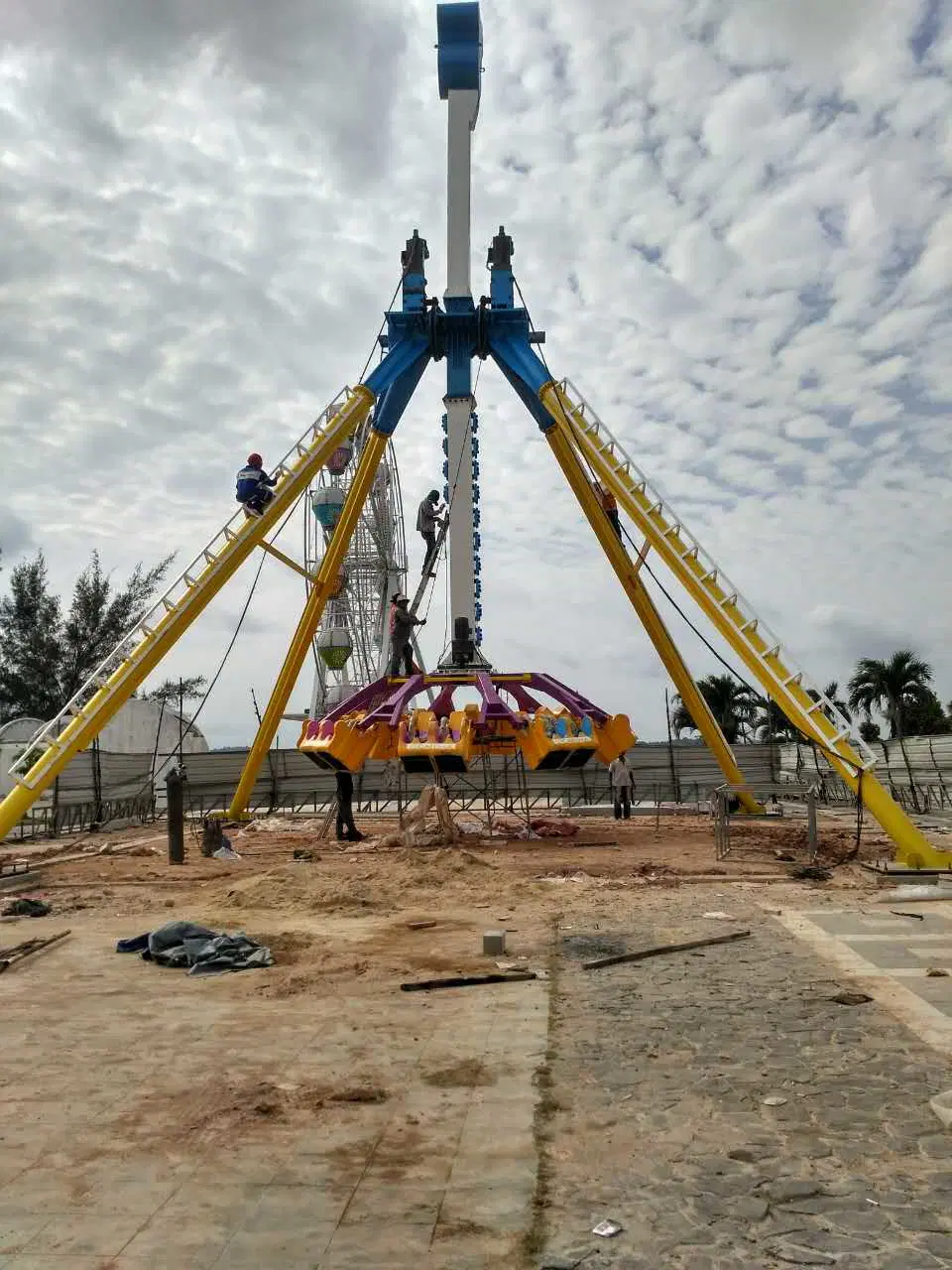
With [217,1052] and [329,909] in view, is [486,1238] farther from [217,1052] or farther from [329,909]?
[329,909]

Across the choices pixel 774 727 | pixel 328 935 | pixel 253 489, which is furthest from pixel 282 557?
pixel 774 727

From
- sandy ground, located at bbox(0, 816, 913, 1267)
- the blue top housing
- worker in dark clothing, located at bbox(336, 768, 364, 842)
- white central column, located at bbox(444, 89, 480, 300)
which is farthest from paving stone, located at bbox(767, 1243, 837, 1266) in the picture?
the blue top housing

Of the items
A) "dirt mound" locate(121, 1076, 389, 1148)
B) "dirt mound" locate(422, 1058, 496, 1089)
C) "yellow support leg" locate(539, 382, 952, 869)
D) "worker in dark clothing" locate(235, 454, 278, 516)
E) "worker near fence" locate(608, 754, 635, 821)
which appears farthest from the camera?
"worker near fence" locate(608, 754, 635, 821)

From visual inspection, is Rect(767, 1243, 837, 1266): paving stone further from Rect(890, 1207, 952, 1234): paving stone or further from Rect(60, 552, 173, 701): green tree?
Rect(60, 552, 173, 701): green tree

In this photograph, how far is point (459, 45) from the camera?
76.4ft

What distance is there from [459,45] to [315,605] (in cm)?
1393

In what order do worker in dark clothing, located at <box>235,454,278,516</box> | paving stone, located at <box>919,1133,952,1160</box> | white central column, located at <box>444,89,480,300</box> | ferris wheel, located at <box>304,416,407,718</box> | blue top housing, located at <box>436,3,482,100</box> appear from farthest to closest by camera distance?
ferris wheel, located at <box>304,416,407,718</box>
white central column, located at <box>444,89,480,300</box>
blue top housing, located at <box>436,3,482,100</box>
worker in dark clothing, located at <box>235,454,278,516</box>
paving stone, located at <box>919,1133,952,1160</box>

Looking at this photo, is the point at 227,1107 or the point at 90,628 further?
the point at 90,628

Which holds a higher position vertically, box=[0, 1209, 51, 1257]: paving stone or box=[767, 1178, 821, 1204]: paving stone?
box=[0, 1209, 51, 1257]: paving stone

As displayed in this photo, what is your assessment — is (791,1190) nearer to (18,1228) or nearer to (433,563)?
(18,1228)

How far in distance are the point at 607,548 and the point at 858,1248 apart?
1958cm

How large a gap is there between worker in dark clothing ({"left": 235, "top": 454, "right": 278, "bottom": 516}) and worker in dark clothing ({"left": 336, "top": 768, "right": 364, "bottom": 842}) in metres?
5.68

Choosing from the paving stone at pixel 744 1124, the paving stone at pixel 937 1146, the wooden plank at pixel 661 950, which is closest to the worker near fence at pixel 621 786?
the wooden plank at pixel 661 950

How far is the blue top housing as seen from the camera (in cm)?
2319
